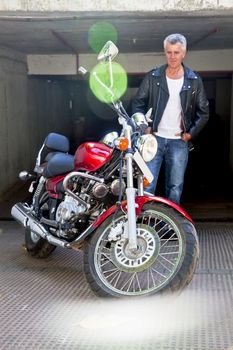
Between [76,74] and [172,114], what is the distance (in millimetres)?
5907

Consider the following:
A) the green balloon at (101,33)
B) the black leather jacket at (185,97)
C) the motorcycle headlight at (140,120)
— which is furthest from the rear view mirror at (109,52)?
the green balloon at (101,33)

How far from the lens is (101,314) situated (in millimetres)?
3166

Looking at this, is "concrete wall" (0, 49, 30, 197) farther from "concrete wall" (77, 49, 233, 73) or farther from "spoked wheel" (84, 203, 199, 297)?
"spoked wheel" (84, 203, 199, 297)

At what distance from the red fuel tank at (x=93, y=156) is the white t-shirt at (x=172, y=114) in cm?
112

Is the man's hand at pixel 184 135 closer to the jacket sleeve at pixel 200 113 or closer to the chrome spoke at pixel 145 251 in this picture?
the jacket sleeve at pixel 200 113

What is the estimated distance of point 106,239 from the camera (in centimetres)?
335

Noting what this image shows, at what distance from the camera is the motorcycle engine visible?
3.64 metres

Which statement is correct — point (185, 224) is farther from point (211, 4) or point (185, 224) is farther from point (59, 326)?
point (211, 4)

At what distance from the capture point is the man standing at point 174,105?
4.45 metres

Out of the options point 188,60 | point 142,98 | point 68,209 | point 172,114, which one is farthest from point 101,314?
point 188,60

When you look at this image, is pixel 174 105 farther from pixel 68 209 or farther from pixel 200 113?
pixel 68 209

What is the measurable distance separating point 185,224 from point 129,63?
6.61m

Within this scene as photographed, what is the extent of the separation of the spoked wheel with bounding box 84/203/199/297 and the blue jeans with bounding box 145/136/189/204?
1280 mm

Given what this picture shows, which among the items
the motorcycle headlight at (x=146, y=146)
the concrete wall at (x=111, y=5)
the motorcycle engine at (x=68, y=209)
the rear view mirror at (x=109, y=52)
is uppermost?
the concrete wall at (x=111, y=5)
